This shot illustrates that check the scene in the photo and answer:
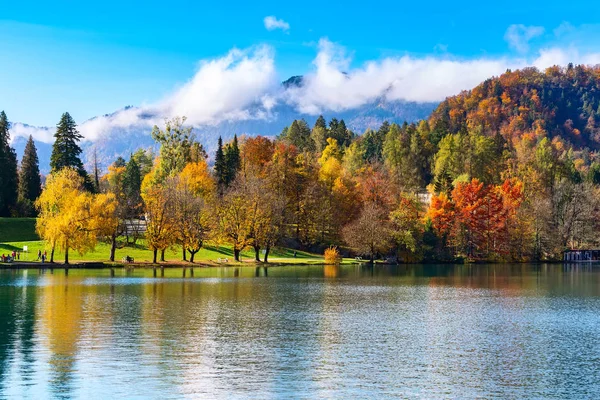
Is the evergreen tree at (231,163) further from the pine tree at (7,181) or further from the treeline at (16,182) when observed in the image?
the pine tree at (7,181)

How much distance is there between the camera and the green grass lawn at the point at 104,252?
342 ft

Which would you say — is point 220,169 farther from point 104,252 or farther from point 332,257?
point 104,252

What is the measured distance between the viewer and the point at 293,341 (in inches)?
1582

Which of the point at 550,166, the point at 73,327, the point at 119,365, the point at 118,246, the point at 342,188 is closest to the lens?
the point at 119,365

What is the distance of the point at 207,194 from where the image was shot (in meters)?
124

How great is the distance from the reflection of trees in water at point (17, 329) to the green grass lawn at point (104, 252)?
3525cm

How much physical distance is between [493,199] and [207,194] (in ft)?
186

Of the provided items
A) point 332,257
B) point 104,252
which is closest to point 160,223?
point 104,252

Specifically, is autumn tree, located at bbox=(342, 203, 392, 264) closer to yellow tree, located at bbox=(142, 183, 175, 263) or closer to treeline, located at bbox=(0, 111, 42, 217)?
yellow tree, located at bbox=(142, 183, 175, 263)

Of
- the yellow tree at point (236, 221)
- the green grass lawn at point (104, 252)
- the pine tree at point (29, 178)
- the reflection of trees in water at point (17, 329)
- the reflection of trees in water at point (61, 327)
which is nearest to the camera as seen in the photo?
the reflection of trees in water at point (61, 327)

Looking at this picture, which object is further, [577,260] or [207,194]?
[577,260]

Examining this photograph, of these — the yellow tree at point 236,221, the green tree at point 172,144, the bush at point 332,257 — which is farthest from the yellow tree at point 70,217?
the bush at point 332,257

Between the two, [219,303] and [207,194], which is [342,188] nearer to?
[207,194]

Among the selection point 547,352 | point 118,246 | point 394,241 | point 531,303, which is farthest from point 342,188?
point 547,352
